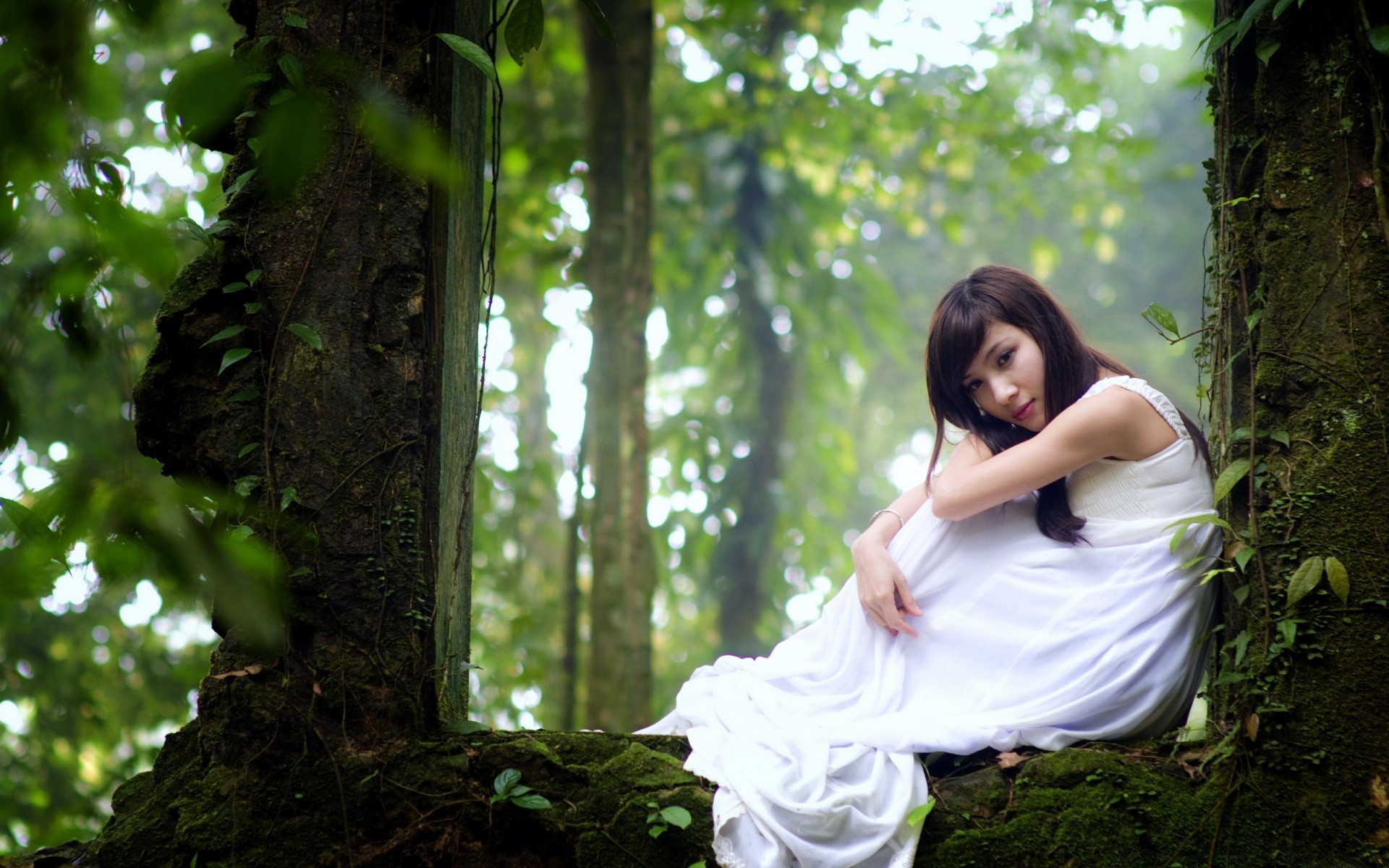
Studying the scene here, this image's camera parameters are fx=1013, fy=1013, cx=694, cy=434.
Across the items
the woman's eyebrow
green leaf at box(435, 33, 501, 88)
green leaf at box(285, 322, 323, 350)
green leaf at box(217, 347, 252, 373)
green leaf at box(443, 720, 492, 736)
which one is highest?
green leaf at box(435, 33, 501, 88)

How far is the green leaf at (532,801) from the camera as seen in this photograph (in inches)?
81.0

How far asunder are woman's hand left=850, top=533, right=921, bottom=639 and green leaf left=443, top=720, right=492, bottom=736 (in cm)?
99

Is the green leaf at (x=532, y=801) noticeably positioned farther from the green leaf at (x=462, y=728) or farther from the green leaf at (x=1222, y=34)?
the green leaf at (x=1222, y=34)

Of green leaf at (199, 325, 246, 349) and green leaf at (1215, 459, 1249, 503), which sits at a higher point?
green leaf at (199, 325, 246, 349)

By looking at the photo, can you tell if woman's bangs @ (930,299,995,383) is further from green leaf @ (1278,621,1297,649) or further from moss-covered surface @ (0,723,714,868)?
moss-covered surface @ (0,723,714,868)

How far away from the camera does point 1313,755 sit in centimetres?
191

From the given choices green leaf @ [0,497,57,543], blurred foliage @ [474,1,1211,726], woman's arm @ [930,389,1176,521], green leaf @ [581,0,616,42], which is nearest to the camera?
green leaf @ [0,497,57,543]

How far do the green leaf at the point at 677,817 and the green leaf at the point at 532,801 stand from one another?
243mm

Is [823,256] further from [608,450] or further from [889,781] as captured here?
[889,781]

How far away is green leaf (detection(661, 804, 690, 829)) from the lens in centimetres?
201

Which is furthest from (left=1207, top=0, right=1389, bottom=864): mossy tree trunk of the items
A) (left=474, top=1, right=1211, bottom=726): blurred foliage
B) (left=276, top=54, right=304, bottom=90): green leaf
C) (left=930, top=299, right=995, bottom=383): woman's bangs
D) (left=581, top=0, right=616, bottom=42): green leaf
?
(left=474, top=1, right=1211, bottom=726): blurred foliage

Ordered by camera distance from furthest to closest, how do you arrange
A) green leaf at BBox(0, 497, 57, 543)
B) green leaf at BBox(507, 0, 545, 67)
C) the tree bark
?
the tree bark → green leaf at BBox(507, 0, 545, 67) → green leaf at BBox(0, 497, 57, 543)

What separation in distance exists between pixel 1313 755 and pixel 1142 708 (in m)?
0.40

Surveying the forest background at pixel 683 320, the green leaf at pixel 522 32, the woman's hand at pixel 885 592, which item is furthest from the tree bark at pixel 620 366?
the green leaf at pixel 522 32
